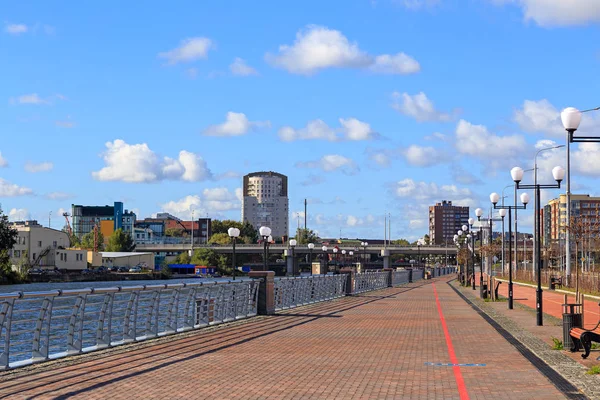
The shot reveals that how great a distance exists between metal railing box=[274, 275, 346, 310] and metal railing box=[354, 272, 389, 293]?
453 cm

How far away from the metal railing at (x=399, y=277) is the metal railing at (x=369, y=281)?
3799 mm

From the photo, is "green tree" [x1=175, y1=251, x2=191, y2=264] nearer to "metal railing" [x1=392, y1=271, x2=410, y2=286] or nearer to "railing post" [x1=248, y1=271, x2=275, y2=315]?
"metal railing" [x1=392, y1=271, x2=410, y2=286]

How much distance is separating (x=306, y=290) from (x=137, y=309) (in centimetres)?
1828

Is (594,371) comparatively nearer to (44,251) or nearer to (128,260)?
(44,251)

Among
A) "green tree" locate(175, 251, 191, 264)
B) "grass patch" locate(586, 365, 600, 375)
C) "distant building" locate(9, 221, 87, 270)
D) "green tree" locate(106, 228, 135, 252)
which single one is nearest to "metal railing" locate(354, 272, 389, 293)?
"grass patch" locate(586, 365, 600, 375)

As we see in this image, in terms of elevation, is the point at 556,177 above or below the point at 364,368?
above

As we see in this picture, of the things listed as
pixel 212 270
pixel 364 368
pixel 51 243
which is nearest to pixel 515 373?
pixel 364 368

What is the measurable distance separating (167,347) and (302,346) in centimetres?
276

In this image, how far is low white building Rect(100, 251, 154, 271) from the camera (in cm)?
15775

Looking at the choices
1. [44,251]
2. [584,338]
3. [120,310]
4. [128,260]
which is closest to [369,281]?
[120,310]

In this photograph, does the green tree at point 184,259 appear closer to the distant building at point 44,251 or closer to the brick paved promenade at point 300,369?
the distant building at point 44,251

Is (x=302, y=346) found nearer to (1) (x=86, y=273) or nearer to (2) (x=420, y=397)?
(2) (x=420, y=397)

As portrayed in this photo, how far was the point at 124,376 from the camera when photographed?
13.5 m

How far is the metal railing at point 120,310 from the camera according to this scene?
603 inches
